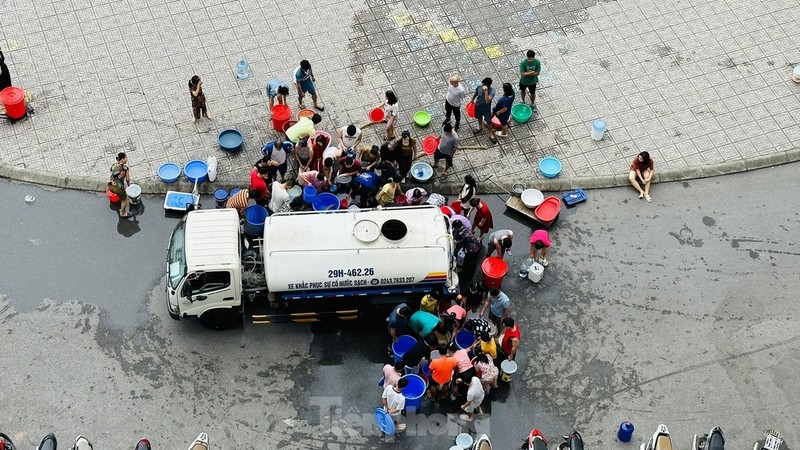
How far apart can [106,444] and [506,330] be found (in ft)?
24.6

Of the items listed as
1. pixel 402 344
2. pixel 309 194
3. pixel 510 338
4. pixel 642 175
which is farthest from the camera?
pixel 642 175

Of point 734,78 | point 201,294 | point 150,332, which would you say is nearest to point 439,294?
point 201,294

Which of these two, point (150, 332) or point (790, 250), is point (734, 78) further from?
point (150, 332)

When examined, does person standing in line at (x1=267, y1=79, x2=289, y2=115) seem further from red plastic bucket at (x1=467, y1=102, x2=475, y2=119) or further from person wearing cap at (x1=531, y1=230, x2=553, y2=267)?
person wearing cap at (x1=531, y1=230, x2=553, y2=267)

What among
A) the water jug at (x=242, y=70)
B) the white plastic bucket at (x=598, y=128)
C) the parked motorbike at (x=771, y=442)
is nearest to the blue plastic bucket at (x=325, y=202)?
the water jug at (x=242, y=70)

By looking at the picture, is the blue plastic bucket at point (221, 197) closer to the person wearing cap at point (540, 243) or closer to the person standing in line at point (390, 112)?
the person standing in line at point (390, 112)

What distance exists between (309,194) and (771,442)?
1001 centimetres

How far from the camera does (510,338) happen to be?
1780cm

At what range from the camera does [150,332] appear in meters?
18.7

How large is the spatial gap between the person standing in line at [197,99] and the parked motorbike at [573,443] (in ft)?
35.4

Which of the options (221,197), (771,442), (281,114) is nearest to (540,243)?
(771,442)

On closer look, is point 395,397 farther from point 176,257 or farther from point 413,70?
point 413,70

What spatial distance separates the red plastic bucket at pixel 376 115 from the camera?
21.8 m

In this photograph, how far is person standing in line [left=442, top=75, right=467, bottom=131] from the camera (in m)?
21.0
